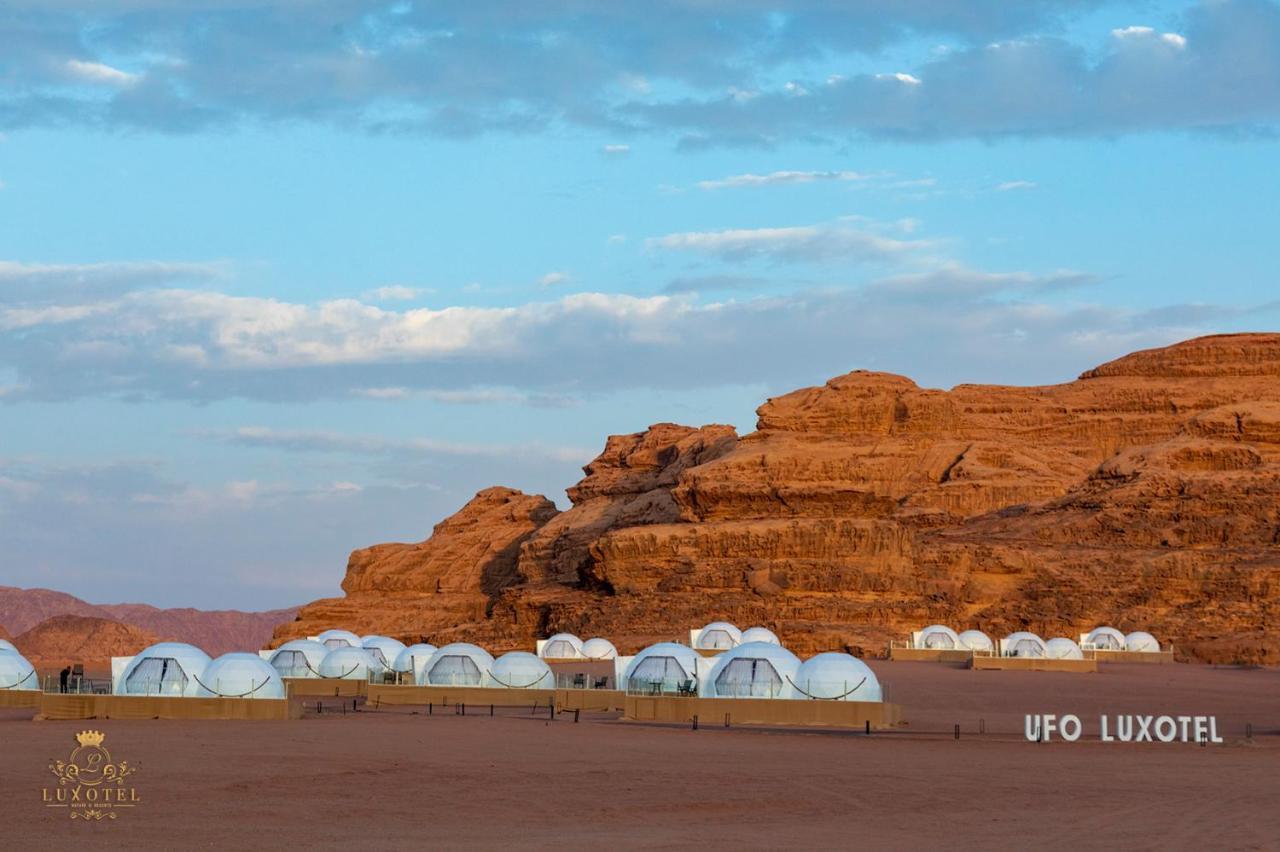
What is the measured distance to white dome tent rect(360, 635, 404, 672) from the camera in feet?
225

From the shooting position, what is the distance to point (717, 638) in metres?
78.2

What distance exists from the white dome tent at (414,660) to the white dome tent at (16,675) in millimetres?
11332

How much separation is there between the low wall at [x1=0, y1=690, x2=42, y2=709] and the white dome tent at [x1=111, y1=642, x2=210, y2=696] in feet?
30.7

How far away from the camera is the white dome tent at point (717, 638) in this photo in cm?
7766

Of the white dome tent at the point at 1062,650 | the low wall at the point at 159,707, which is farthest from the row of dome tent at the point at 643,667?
the white dome tent at the point at 1062,650

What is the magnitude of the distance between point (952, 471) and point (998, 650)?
40.9 metres

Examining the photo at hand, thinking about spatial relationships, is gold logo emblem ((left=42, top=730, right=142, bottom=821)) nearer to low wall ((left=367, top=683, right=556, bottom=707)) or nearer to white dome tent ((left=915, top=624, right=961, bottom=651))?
low wall ((left=367, top=683, right=556, bottom=707))

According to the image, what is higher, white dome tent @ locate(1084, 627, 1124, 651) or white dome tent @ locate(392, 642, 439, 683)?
white dome tent @ locate(1084, 627, 1124, 651)

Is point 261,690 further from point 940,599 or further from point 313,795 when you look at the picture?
point 940,599

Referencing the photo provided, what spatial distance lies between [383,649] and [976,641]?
26749 mm

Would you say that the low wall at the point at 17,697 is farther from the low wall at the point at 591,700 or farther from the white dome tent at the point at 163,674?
the low wall at the point at 591,700

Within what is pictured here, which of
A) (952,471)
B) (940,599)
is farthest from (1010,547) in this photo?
(952,471)

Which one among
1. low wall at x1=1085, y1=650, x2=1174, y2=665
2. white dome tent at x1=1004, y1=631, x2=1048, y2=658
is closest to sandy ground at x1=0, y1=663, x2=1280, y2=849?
white dome tent at x1=1004, y1=631, x2=1048, y2=658

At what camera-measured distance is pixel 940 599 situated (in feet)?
300
